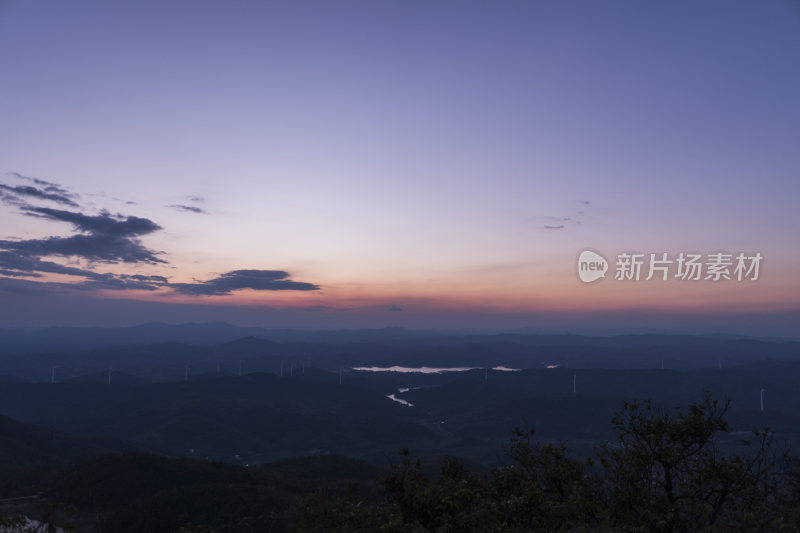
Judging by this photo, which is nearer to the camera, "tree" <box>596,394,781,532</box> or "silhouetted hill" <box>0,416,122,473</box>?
"tree" <box>596,394,781,532</box>

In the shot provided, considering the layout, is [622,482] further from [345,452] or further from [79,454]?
[345,452]

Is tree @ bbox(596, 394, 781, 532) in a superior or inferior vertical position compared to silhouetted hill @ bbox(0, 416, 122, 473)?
superior

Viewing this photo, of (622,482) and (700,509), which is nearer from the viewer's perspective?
(700,509)

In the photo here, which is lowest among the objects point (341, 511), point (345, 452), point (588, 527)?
point (345, 452)

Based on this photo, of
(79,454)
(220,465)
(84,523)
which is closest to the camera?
(84,523)

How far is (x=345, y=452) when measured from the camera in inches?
6708

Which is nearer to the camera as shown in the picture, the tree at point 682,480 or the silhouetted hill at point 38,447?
the tree at point 682,480

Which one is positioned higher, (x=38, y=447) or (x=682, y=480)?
(x=682, y=480)

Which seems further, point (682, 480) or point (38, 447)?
point (38, 447)

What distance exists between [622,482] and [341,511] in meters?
10.5

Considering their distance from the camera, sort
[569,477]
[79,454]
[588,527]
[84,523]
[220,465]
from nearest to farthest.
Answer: [588,527] < [569,477] < [84,523] < [220,465] < [79,454]

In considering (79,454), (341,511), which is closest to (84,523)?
(341,511)

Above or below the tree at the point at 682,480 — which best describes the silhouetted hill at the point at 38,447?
below

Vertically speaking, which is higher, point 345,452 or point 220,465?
point 220,465
